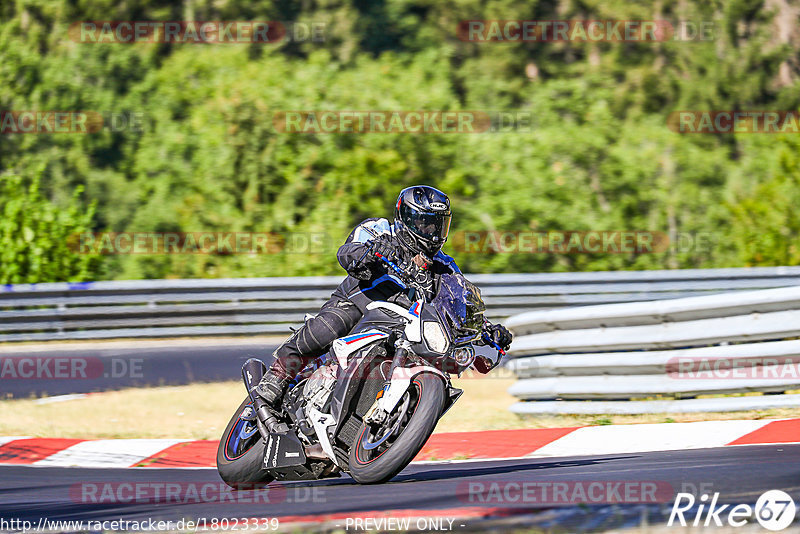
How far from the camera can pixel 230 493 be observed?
21.1 ft

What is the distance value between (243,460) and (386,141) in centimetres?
1609

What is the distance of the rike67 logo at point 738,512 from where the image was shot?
15.3 ft

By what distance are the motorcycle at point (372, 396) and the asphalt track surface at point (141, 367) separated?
6297 mm

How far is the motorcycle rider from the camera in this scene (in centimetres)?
599

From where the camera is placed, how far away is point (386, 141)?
2230 cm

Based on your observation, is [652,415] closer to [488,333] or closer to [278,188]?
[488,333]

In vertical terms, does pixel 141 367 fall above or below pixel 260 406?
below

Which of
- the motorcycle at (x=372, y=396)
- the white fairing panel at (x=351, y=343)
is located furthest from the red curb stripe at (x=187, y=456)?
the white fairing panel at (x=351, y=343)

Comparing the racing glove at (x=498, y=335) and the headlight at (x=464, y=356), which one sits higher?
the racing glove at (x=498, y=335)

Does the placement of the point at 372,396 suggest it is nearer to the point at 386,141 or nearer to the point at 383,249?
the point at 383,249

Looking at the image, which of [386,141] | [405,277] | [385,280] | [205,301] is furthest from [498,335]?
[386,141]

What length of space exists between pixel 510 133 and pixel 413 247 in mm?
18125

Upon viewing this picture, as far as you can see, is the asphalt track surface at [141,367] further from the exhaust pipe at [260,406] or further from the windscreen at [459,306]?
the windscreen at [459,306]

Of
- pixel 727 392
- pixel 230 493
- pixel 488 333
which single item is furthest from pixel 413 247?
pixel 727 392
